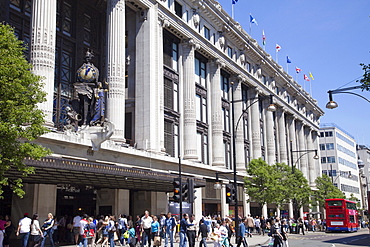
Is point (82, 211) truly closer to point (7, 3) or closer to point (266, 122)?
point (7, 3)

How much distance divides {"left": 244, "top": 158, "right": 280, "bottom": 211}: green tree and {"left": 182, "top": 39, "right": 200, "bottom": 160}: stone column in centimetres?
935

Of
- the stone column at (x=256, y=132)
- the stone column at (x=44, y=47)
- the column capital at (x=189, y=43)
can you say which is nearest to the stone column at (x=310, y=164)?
the stone column at (x=256, y=132)

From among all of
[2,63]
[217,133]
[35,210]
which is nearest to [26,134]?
[2,63]

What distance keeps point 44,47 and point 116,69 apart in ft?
21.7

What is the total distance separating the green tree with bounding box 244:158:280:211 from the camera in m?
46.1

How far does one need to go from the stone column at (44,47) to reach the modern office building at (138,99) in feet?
0.21

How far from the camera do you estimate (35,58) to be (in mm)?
25219

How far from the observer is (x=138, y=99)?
34906mm

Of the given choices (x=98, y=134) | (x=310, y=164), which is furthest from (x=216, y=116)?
(x=310, y=164)

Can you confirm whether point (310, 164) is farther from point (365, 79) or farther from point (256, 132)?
point (365, 79)

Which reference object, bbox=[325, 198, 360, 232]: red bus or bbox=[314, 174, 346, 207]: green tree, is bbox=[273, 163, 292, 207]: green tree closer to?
bbox=[325, 198, 360, 232]: red bus

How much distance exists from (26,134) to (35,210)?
1012 cm

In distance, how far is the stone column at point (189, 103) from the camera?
134 ft

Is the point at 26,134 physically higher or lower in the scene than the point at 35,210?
higher
